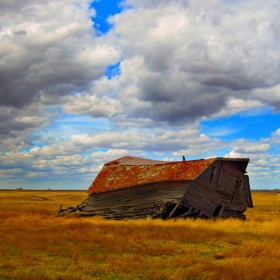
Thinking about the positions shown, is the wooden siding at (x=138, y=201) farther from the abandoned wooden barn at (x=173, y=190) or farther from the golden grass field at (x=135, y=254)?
the golden grass field at (x=135, y=254)

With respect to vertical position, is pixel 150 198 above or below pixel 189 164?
below

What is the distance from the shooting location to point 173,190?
24516 mm

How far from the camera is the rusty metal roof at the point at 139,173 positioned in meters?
24.7

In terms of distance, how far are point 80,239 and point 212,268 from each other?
651cm

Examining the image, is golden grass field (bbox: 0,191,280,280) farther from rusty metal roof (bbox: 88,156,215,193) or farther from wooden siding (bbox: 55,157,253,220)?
rusty metal roof (bbox: 88,156,215,193)

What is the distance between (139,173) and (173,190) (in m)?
3.62

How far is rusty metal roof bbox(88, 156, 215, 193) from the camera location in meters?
24.7

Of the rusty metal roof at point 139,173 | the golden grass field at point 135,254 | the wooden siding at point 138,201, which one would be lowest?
the golden grass field at point 135,254

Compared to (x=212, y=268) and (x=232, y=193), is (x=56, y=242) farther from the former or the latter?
(x=232, y=193)

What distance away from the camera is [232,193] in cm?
2767

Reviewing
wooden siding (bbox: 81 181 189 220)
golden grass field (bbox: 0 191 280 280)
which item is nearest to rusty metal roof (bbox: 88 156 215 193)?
wooden siding (bbox: 81 181 189 220)

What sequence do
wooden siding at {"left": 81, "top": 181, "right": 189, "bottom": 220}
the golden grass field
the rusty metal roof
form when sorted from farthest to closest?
the rusty metal roof
wooden siding at {"left": 81, "top": 181, "right": 189, "bottom": 220}
the golden grass field

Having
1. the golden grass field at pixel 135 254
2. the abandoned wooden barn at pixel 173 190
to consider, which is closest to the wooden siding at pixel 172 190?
the abandoned wooden barn at pixel 173 190

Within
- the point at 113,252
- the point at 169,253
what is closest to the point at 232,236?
the point at 169,253
